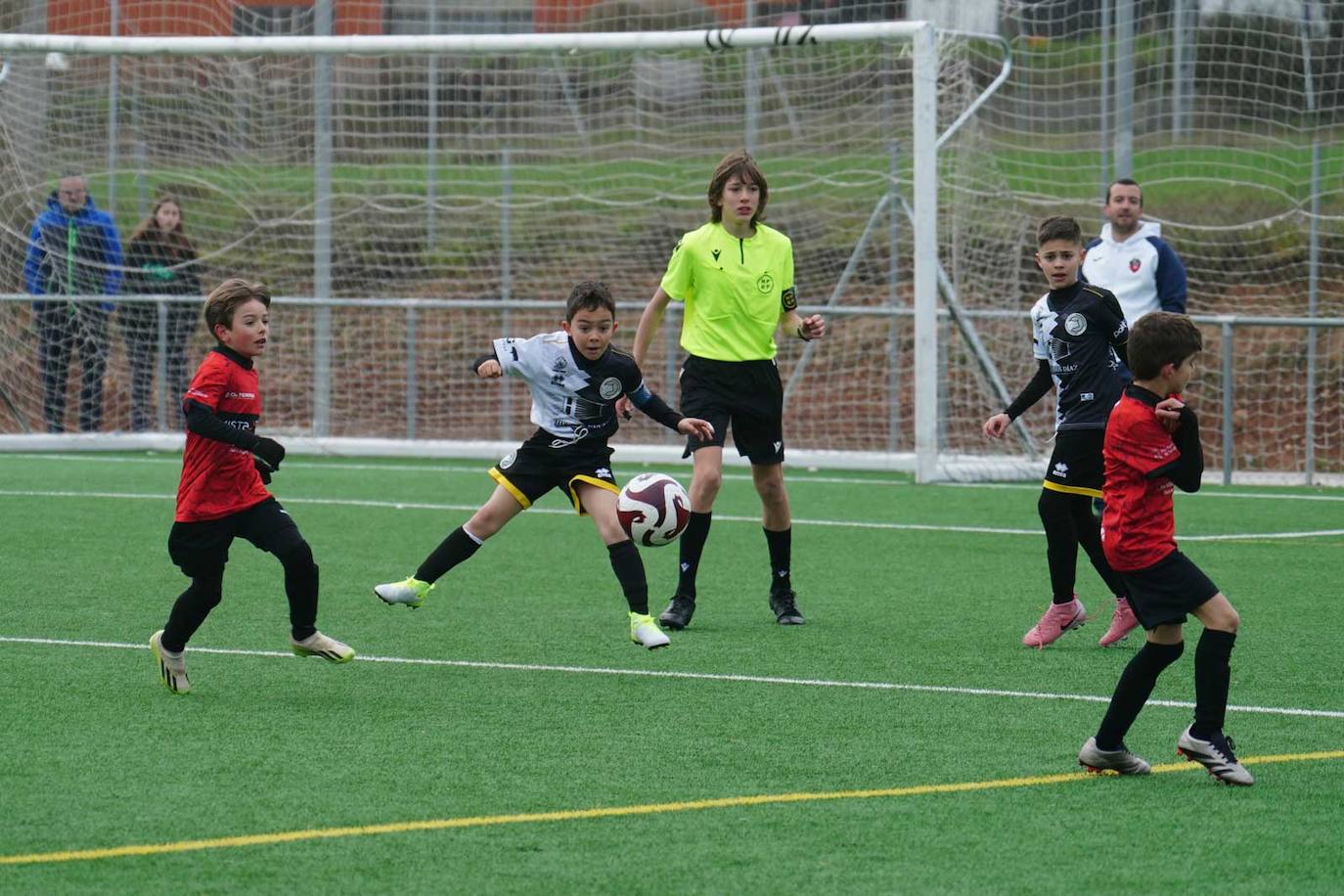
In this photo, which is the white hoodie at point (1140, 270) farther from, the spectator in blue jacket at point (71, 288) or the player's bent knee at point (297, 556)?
the spectator in blue jacket at point (71, 288)

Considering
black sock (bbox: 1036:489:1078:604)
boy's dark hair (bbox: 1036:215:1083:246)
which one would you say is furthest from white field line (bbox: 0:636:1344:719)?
boy's dark hair (bbox: 1036:215:1083:246)

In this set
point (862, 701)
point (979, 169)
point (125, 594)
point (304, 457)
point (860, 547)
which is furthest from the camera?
point (304, 457)

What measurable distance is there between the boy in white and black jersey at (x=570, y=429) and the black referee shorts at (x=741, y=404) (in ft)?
1.40

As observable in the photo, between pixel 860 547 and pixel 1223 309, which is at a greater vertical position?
pixel 1223 309

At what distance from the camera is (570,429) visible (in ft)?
25.6

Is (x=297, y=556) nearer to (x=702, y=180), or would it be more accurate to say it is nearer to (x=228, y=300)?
(x=228, y=300)

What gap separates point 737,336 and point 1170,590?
11.1 ft

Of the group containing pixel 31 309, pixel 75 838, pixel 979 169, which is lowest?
pixel 75 838

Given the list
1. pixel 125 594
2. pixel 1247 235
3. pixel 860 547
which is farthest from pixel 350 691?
pixel 1247 235

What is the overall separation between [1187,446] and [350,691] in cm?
300

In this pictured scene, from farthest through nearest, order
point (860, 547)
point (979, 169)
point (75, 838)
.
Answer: point (979, 169), point (860, 547), point (75, 838)

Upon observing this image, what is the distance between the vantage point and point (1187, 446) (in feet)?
17.6

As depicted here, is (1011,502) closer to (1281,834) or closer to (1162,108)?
(1162,108)

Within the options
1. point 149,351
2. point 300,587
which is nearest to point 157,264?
point 149,351
